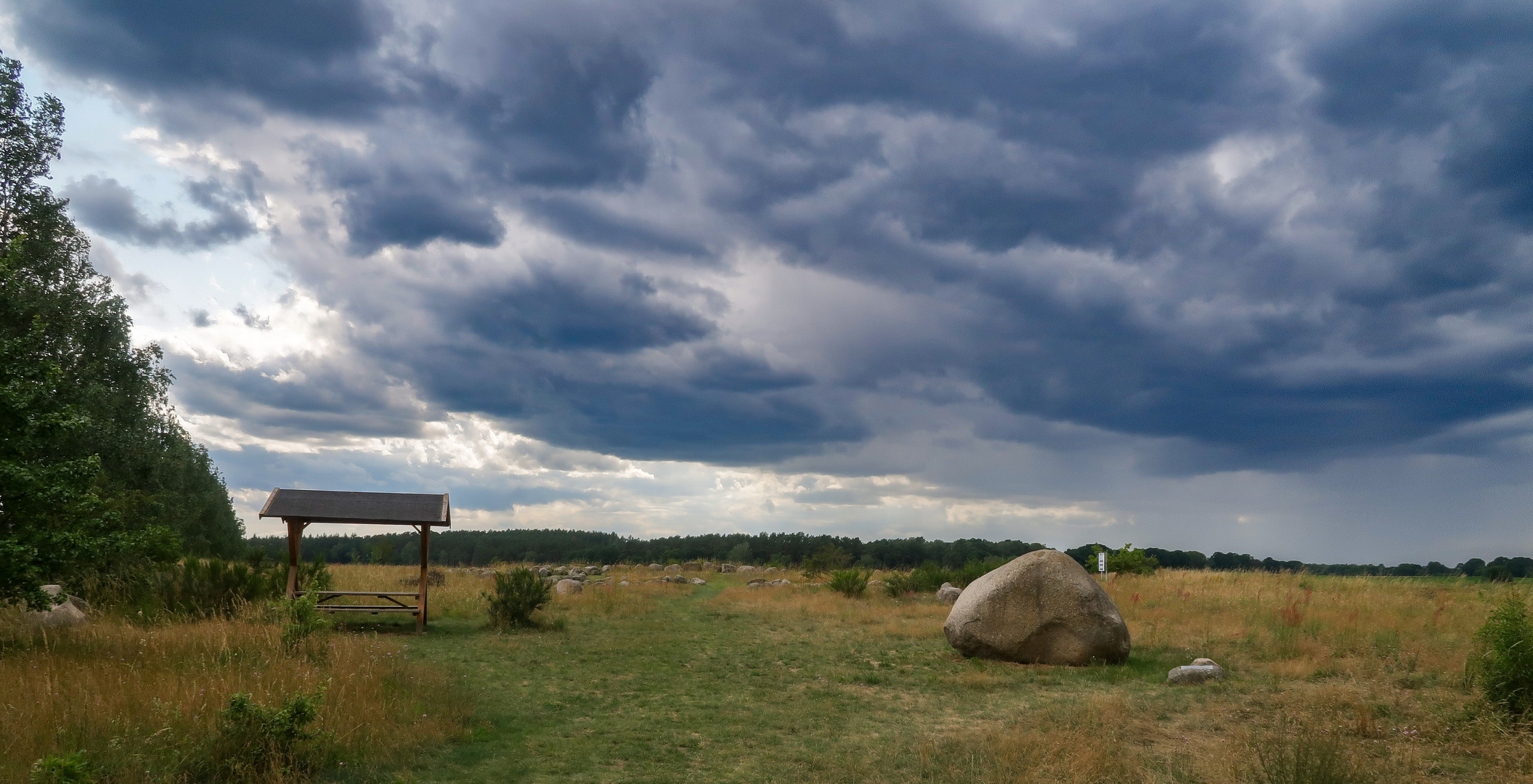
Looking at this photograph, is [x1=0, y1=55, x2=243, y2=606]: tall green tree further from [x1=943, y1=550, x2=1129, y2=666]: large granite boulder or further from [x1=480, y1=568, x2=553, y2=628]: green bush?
[x1=943, y1=550, x2=1129, y2=666]: large granite boulder

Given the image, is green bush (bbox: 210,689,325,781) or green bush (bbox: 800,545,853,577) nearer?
green bush (bbox: 210,689,325,781)

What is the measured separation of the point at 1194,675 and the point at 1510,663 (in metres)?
4.07

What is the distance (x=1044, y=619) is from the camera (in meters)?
14.3

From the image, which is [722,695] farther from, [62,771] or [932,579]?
[932,579]

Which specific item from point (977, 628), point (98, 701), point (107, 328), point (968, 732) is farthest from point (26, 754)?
point (107, 328)

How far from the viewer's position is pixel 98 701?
24.8 ft

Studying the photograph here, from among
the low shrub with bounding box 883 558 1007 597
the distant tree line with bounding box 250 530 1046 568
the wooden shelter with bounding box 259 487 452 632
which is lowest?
the distant tree line with bounding box 250 530 1046 568

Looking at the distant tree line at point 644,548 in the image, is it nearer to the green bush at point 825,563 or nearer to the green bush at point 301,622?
the green bush at point 825,563

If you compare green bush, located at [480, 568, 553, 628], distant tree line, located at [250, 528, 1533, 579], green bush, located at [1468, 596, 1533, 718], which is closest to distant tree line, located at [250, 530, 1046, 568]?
distant tree line, located at [250, 528, 1533, 579]

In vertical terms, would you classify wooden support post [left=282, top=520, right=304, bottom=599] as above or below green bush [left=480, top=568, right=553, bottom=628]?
above

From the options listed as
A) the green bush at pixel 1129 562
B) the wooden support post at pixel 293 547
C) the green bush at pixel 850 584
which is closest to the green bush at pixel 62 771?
the wooden support post at pixel 293 547

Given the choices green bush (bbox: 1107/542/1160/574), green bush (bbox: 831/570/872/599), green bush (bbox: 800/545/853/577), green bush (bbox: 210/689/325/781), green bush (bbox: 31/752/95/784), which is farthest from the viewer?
green bush (bbox: 800/545/853/577)

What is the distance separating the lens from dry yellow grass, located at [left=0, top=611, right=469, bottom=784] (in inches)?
268

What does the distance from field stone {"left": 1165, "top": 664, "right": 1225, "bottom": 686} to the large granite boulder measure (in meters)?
1.63
